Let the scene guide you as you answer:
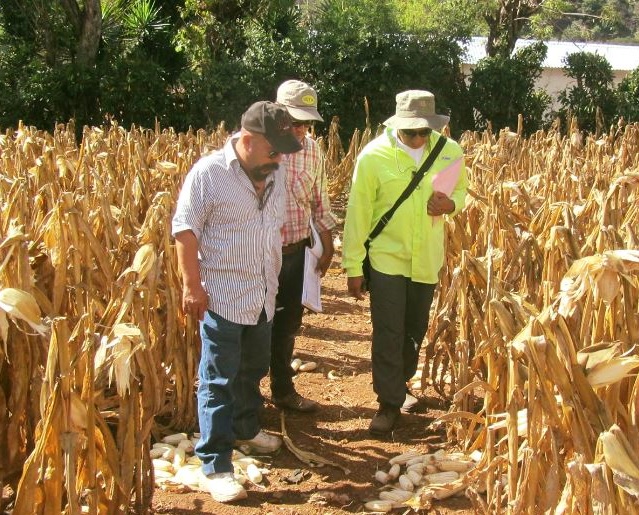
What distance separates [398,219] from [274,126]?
1.05m

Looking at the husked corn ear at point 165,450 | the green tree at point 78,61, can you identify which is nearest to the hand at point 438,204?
the husked corn ear at point 165,450

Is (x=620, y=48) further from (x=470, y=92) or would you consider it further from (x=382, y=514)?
(x=382, y=514)

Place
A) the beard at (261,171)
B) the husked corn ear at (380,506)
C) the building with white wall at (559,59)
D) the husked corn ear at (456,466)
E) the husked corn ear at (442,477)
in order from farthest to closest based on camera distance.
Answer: the building with white wall at (559,59), the husked corn ear at (456,466), the husked corn ear at (442,477), the husked corn ear at (380,506), the beard at (261,171)

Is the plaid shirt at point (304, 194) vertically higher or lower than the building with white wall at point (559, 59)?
lower

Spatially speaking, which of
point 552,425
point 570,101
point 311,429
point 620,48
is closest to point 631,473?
point 552,425

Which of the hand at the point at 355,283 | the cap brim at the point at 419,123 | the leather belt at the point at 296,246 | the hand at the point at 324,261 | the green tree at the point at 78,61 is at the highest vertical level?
the green tree at the point at 78,61

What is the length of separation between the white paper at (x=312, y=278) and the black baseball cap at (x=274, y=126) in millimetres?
A: 1040

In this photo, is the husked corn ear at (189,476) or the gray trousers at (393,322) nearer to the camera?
the husked corn ear at (189,476)

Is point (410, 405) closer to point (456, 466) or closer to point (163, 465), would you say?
point (456, 466)

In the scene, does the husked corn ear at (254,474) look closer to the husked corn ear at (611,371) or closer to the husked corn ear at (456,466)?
the husked corn ear at (456,466)

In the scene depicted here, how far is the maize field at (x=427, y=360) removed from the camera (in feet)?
8.47

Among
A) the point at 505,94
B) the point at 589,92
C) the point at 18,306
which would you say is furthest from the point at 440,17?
the point at 18,306

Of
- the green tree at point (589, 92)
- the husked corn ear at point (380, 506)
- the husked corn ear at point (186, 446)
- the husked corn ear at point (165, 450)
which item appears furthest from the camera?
the green tree at point (589, 92)

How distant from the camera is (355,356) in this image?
624 cm
